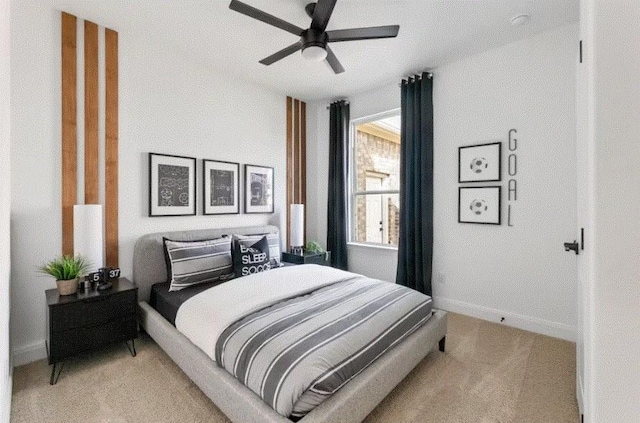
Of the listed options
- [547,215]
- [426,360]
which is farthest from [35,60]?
[547,215]

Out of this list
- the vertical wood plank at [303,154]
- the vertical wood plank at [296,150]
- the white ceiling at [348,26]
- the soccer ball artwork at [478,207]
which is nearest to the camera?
the white ceiling at [348,26]

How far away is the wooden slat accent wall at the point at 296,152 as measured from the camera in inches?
173

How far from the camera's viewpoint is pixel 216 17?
2.50 m

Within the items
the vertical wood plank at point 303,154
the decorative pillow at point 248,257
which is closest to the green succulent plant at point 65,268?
the decorative pillow at point 248,257

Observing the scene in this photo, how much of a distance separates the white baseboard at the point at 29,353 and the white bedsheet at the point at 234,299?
124cm

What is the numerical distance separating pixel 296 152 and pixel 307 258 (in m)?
1.73

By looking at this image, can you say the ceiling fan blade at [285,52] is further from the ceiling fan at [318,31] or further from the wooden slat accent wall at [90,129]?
the wooden slat accent wall at [90,129]

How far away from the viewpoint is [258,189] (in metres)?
3.93

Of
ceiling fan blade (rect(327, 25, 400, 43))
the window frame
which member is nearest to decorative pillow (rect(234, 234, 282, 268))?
the window frame

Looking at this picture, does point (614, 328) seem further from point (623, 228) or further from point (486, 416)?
point (486, 416)

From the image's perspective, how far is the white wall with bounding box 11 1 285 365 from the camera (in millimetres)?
2264

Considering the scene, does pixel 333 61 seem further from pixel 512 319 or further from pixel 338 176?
pixel 512 319

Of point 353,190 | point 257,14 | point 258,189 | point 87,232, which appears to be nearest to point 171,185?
point 87,232

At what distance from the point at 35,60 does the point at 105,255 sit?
170 cm
